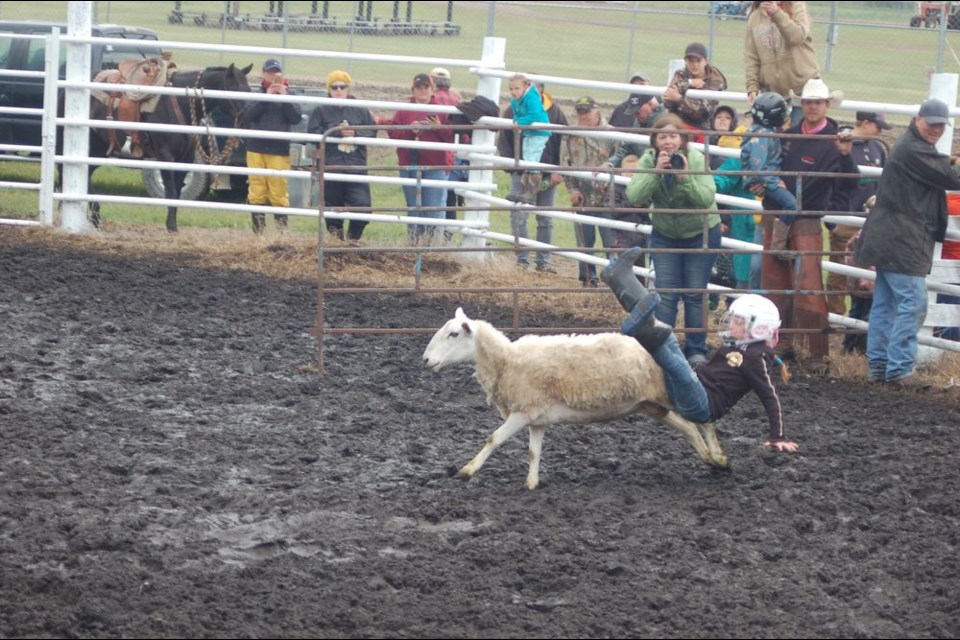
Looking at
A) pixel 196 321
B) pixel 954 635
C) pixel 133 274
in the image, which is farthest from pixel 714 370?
pixel 133 274

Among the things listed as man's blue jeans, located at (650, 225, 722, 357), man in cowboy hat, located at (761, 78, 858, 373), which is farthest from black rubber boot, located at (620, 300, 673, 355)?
man in cowboy hat, located at (761, 78, 858, 373)

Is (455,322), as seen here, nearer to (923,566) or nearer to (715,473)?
(715,473)

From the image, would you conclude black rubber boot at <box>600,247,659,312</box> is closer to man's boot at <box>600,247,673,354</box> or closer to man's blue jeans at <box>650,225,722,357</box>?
man's boot at <box>600,247,673,354</box>

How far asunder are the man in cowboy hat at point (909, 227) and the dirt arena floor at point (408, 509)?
1.35ft

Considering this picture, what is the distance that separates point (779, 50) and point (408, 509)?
5884 millimetres

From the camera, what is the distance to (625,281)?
23.2ft

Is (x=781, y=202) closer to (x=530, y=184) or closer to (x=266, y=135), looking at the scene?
(x=530, y=184)

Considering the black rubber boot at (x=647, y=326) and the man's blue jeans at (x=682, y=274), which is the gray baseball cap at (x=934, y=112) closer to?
the man's blue jeans at (x=682, y=274)

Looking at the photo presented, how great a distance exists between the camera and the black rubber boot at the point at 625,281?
703 centimetres

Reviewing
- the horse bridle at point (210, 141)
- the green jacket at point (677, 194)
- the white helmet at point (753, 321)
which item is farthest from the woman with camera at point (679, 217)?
the horse bridle at point (210, 141)

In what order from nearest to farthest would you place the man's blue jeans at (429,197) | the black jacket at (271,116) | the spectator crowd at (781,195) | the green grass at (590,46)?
1. the spectator crowd at (781,195)
2. the man's blue jeans at (429,197)
3. the black jacket at (271,116)
4. the green grass at (590,46)

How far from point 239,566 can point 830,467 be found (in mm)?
3328

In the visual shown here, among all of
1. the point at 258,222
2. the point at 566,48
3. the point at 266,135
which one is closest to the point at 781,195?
the point at 266,135

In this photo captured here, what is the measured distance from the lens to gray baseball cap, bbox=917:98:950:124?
8859 mm
